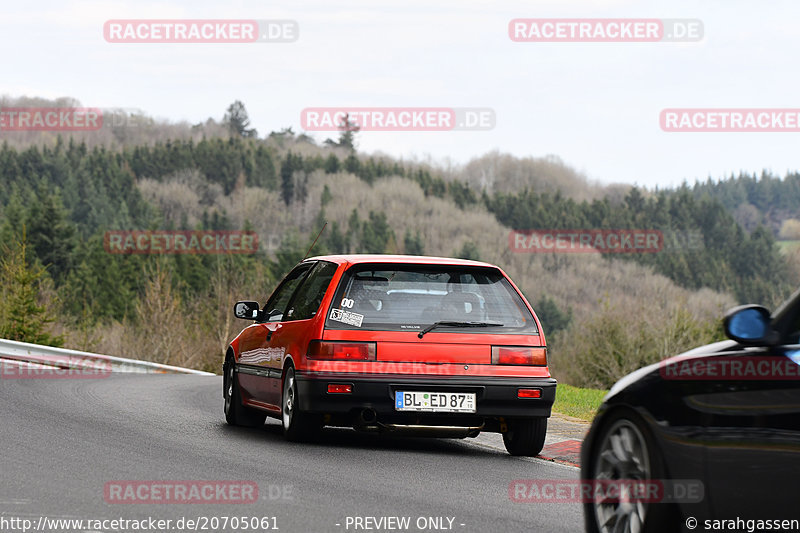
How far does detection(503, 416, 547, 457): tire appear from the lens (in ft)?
32.3

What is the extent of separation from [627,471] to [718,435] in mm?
622

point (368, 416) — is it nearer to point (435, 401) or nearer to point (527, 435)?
point (435, 401)

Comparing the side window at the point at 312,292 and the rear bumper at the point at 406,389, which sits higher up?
the side window at the point at 312,292

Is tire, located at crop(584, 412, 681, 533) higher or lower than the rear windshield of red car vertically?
lower

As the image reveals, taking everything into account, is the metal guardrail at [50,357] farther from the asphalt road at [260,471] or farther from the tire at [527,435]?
the tire at [527,435]

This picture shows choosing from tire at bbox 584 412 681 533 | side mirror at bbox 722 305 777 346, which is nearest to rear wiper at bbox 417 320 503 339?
tire at bbox 584 412 681 533

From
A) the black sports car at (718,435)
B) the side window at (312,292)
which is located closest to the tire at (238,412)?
the side window at (312,292)

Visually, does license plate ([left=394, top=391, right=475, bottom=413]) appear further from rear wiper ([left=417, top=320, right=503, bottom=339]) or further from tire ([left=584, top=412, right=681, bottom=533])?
tire ([left=584, top=412, right=681, bottom=533])

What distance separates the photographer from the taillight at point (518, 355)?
9.70 m

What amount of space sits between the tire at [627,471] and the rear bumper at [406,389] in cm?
395

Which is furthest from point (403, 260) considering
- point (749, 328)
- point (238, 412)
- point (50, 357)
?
point (50, 357)

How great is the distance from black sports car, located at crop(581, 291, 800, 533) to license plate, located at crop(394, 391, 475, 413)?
4.06 metres

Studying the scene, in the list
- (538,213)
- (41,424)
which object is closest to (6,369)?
(41,424)

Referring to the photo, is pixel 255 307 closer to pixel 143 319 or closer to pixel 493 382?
pixel 493 382
